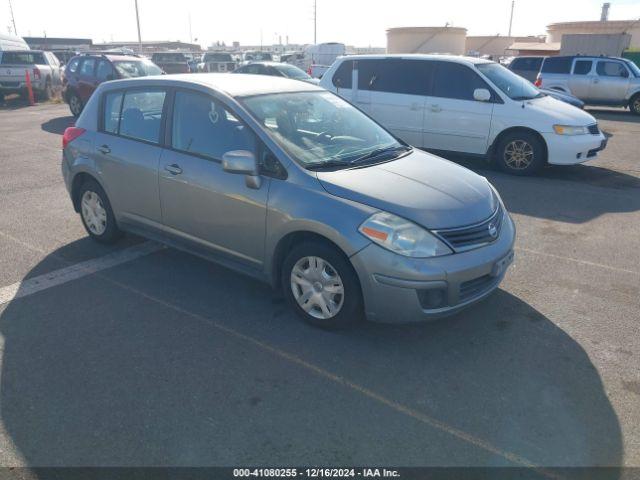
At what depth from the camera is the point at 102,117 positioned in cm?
525

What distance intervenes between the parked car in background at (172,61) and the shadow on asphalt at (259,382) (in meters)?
23.5

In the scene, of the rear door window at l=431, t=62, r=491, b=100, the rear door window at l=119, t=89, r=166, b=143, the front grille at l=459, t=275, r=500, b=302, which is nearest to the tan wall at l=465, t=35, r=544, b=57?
the rear door window at l=431, t=62, r=491, b=100

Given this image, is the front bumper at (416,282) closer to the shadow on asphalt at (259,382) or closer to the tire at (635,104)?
the shadow on asphalt at (259,382)

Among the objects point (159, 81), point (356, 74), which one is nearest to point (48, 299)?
point (159, 81)

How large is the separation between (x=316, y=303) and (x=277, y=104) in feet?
5.56

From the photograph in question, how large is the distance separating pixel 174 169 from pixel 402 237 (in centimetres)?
209

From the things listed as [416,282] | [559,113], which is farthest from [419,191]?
[559,113]

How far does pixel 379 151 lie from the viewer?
14.8 ft

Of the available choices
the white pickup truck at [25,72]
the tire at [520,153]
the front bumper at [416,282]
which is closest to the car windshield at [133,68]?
the white pickup truck at [25,72]

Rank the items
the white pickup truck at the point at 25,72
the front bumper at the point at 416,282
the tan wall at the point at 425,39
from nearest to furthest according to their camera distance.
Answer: the front bumper at the point at 416,282 < the white pickup truck at the point at 25,72 < the tan wall at the point at 425,39

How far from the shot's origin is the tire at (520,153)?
8375 mm

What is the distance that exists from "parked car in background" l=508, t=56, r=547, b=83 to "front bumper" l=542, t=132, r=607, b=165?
11.5 meters

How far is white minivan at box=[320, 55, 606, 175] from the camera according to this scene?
8.26 m

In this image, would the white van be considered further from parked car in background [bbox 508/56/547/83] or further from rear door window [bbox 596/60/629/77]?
rear door window [bbox 596/60/629/77]
